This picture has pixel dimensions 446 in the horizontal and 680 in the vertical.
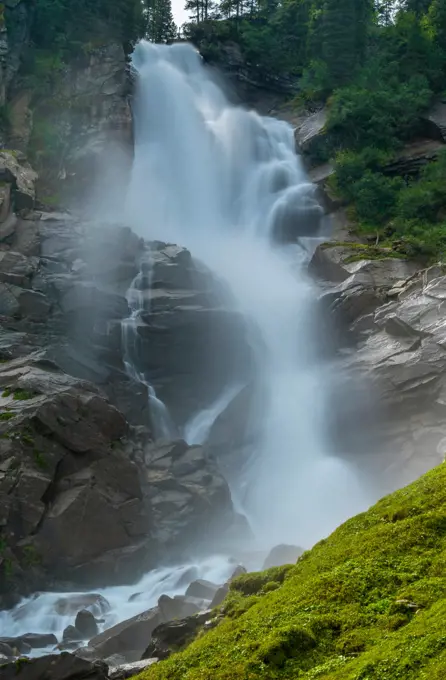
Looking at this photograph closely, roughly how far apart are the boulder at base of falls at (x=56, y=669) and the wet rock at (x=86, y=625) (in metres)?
5.71

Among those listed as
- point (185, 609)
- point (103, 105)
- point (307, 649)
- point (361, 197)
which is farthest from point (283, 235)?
point (307, 649)

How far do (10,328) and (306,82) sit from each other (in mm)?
34880

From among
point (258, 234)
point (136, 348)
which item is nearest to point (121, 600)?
point (136, 348)

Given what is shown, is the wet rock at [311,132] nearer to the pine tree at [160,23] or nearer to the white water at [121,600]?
the pine tree at [160,23]

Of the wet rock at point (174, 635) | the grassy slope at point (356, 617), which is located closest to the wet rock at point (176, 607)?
the wet rock at point (174, 635)

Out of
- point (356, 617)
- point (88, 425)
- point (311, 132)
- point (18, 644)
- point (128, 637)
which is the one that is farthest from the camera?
point (311, 132)

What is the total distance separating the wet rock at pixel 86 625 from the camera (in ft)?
58.1

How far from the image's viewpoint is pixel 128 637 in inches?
639

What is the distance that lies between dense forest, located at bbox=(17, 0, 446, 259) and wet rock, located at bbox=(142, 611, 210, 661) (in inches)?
1022

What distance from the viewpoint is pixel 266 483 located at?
27.9m

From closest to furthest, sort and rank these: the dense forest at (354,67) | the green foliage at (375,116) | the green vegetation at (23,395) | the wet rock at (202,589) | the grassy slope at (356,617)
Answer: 1. the grassy slope at (356,617)
2. the wet rock at (202,589)
3. the green vegetation at (23,395)
4. the dense forest at (354,67)
5. the green foliage at (375,116)

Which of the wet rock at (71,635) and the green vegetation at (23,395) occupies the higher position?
the green vegetation at (23,395)

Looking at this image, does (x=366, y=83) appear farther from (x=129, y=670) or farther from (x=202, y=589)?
(x=129, y=670)

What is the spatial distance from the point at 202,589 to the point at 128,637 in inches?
122
